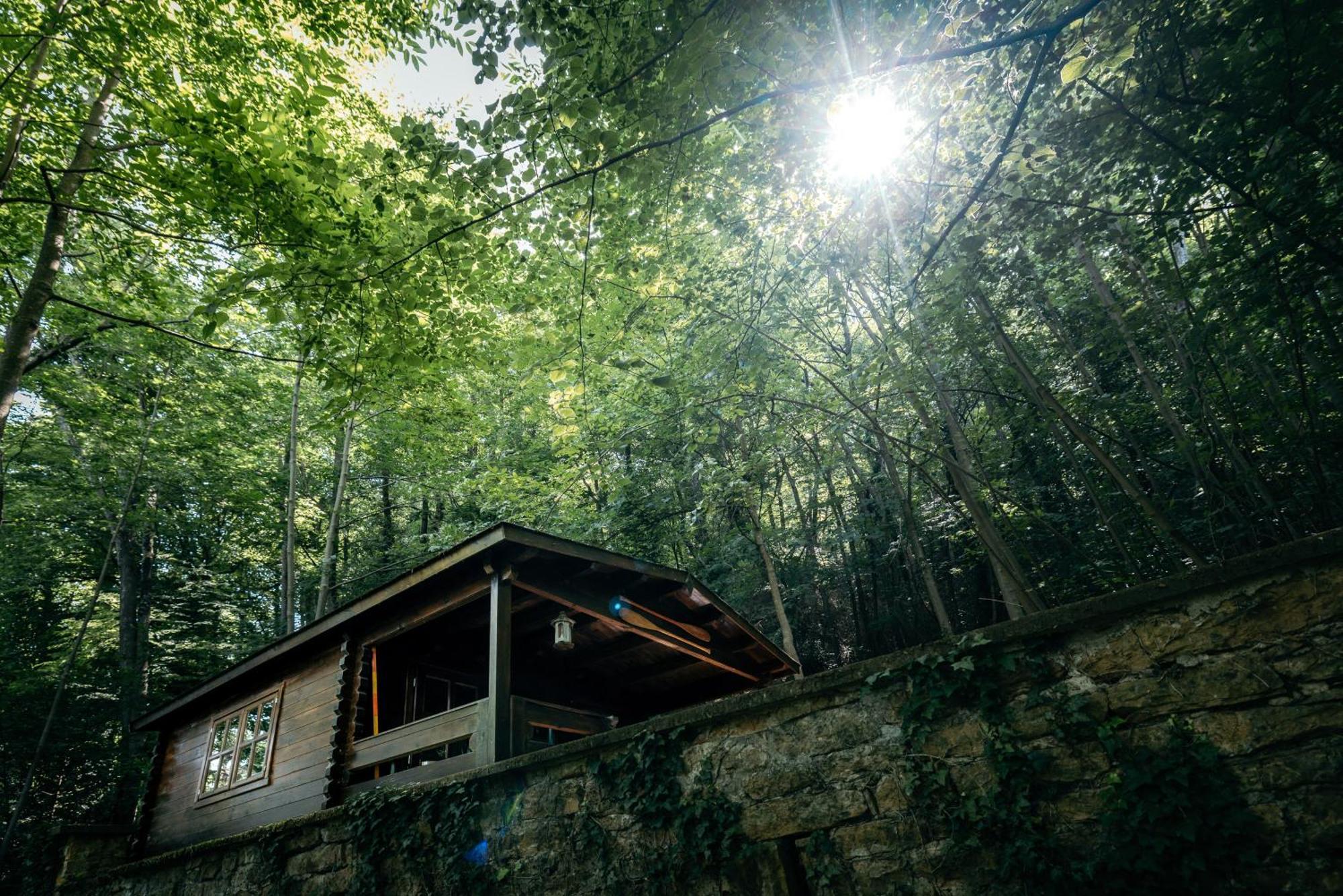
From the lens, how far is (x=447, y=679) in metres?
7.91

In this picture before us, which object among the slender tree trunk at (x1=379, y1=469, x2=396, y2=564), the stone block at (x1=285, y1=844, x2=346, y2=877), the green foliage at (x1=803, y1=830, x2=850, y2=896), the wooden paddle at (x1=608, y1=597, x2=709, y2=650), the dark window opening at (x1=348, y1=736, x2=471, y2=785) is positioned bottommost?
the green foliage at (x1=803, y1=830, x2=850, y2=896)

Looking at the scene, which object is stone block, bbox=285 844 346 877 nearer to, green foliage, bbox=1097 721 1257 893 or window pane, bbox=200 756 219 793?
window pane, bbox=200 756 219 793

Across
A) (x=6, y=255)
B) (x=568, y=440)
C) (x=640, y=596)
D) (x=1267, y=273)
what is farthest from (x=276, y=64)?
(x=1267, y=273)

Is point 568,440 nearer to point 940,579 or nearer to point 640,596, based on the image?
point 640,596

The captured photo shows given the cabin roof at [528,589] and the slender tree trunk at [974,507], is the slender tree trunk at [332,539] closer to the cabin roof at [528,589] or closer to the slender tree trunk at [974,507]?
the cabin roof at [528,589]

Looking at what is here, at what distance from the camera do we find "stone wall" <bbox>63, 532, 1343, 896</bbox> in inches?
88.6

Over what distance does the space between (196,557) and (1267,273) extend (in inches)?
945

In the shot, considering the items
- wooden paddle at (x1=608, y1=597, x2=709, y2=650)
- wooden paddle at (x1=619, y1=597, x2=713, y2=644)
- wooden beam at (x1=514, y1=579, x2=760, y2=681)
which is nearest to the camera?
wooden beam at (x1=514, y1=579, x2=760, y2=681)

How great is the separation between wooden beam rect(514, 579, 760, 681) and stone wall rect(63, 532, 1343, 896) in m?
1.82

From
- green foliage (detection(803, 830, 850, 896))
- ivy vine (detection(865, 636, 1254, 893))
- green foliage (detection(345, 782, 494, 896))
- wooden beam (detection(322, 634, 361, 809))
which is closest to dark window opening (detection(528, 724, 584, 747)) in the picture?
green foliage (detection(345, 782, 494, 896))

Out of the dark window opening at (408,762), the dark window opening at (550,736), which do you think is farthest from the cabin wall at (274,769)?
the dark window opening at (550,736)

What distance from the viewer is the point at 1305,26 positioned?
10.1ft

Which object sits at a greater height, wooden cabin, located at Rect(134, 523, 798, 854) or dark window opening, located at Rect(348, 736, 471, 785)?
wooden cabin, located at Rect(134, 523, 798, 854)

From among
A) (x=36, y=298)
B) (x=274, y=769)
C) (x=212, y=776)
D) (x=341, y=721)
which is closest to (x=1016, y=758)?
(x=341, y=721)
